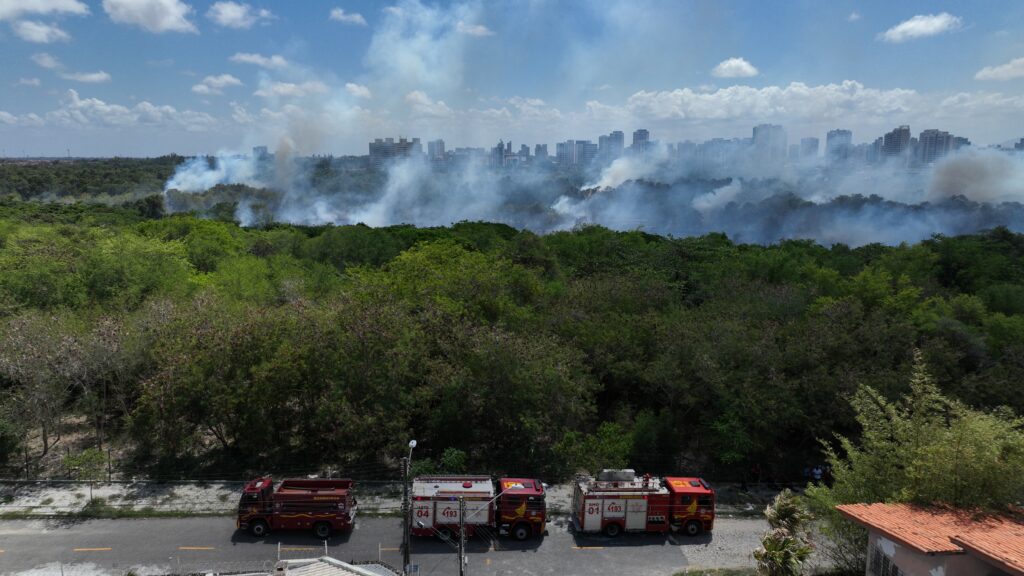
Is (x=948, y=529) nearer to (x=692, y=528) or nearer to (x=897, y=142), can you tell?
(x=692, y=528)

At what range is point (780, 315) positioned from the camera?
29234 millimetres

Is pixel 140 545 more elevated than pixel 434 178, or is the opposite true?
pixel 434 178

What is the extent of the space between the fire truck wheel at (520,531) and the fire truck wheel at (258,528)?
7.34 metres

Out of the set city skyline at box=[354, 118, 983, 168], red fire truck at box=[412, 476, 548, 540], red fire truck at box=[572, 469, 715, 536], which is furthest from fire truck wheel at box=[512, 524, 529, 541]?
city skyline at box=[354, 118, 983, 168]

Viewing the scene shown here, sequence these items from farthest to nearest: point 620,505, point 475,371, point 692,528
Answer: point 475,371, point 692,528, point 620,505

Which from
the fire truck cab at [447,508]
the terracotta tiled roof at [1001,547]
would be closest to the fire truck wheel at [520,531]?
the fire truck cab at [447,508]

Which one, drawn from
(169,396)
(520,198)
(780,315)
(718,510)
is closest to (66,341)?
(169,396)

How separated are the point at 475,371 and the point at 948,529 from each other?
580 inches

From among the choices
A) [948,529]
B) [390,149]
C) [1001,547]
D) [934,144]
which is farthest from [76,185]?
[934,144]

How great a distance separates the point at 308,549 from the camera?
57.1 feet

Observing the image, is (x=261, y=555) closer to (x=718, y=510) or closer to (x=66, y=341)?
(x=66, y=341)

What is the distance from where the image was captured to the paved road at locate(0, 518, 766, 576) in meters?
16.6

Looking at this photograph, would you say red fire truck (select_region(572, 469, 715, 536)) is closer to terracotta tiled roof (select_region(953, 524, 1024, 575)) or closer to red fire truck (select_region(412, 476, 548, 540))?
red fire truck (select_region(412, 476, 548, 540))

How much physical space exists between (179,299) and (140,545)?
596 inches
